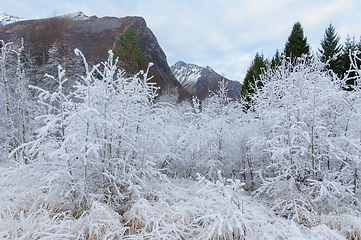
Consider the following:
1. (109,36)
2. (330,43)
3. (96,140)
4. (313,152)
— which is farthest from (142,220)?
(109,36)

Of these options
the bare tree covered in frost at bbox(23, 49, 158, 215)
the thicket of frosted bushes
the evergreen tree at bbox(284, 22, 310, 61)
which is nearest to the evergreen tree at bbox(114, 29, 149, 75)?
the bare tree covered in frost at bbox(23, 49, 158, 215)

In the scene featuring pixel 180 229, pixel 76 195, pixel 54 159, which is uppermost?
pixel 54 159

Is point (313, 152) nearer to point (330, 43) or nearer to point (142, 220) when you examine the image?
point (142, 220)

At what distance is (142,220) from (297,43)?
18883 millimetres

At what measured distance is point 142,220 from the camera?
298 cm

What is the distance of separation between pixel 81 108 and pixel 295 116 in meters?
4.61

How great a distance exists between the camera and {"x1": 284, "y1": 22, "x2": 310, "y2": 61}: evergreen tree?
15609mm

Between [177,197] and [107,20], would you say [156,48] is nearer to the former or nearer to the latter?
[107,20]

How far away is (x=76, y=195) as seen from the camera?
11.0ft

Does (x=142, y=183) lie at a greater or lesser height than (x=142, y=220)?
greater

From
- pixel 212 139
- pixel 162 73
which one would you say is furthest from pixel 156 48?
pixel 212 139

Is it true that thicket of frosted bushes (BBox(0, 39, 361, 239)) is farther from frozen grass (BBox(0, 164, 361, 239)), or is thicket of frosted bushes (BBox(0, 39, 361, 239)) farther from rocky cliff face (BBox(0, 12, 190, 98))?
rocky cliff face (BBox(0, 12, 190, 98))

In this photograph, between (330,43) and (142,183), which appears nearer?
(142,183)

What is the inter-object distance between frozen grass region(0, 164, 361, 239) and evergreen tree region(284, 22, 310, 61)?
53.9 feet
